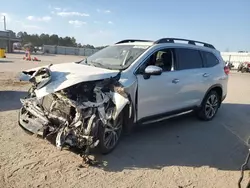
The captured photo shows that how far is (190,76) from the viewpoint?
652cm

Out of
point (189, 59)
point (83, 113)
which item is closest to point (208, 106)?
point (189, 59)

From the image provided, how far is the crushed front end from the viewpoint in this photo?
14.6 feet

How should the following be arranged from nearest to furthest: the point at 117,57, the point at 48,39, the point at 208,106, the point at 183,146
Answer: the point at 183,146, the point at 117,57, the point at 208,106, the point at 48,39

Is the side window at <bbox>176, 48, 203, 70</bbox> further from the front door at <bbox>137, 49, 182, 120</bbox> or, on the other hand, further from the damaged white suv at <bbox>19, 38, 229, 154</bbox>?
the front door at <bbox>137, 49, 182, 120</bbox>

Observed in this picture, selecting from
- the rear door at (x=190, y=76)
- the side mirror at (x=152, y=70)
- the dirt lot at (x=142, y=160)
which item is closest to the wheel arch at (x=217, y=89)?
the rear door at (x=190, y=76)

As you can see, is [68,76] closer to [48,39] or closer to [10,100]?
[10,100]

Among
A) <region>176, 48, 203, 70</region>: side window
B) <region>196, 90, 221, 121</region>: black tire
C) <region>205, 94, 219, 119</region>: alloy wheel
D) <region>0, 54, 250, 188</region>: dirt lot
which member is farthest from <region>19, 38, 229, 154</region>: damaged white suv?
<region>205, 94, 219, 119</region>: alloy wheel

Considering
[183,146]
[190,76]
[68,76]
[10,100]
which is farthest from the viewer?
[10,100]

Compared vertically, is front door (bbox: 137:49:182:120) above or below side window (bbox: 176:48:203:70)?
below

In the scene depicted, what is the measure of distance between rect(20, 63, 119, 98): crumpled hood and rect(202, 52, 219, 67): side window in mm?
3219

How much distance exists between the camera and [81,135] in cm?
448

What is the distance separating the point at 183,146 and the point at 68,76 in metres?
2.61

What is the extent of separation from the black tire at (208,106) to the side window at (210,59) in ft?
2.38

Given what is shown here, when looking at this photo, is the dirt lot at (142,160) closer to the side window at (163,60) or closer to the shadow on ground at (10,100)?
the shadow on ground at (10,100)
